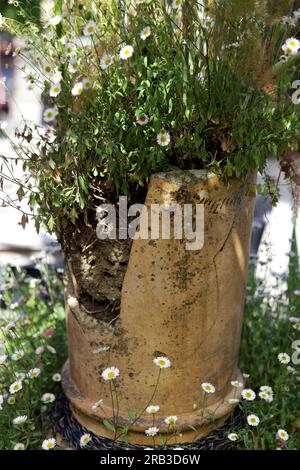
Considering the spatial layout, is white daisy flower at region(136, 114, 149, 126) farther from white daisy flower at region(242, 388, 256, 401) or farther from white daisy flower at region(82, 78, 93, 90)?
white daisy flower at region(242, 388, 256, 401)

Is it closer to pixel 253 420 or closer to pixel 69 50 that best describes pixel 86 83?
pixel 69 50

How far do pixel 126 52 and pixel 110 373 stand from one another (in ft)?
3.24

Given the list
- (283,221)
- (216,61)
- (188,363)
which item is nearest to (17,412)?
(188,363)

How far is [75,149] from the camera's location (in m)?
1.77

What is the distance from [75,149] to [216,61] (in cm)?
49

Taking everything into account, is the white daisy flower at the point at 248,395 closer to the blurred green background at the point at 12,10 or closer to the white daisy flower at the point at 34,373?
the white daisy flower at the point at 34,373

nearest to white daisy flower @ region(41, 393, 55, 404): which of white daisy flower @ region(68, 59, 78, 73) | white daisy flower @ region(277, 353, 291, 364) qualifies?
white daisy flower @ region(277, 353, 291, 364)

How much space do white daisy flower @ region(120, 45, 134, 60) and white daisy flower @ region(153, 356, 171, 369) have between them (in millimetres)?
935

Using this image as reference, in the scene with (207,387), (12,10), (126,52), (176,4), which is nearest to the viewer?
(126,52)

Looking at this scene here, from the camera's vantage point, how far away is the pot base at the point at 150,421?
6.57 feet

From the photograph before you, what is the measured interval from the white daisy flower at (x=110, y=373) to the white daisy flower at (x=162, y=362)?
0.13m

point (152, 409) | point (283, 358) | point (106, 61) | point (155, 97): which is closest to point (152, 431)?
point (152, 409)

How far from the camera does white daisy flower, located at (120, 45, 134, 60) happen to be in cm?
163

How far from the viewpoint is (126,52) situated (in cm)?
164
